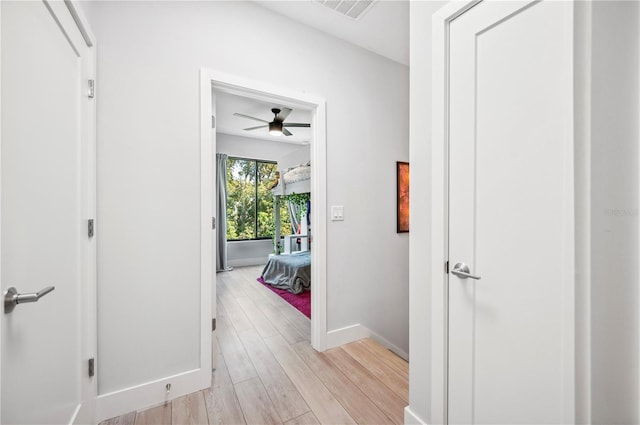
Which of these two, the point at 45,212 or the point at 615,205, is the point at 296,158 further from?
the point at 615,205

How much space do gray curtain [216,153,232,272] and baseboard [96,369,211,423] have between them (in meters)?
3.69

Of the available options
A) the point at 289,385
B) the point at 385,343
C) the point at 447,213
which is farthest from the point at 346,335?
the point at 447,213

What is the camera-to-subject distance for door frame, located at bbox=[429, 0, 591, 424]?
2.69 ft

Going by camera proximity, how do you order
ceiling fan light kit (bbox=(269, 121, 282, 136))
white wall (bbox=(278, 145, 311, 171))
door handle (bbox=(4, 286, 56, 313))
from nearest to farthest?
door handle (bbox=(4, 286, 56, 313)), ceiling fan light kit (bbox=(269, 121, 282, 136)), white wall (bbox=(278, 145, 311, 171))

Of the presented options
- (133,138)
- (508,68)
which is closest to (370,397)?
(508,68)

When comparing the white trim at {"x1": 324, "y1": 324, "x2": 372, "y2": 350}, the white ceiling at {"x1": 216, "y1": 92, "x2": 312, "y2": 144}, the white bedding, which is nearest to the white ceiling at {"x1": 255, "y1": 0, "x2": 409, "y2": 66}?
the white ceiling at {"x1": 216, "y1": 92, "x2": 312, "y2": 144}

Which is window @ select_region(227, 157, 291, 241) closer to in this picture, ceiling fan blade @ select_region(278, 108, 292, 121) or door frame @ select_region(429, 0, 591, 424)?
ceiling fan blade @ select_region(278, 108, 292, 121)

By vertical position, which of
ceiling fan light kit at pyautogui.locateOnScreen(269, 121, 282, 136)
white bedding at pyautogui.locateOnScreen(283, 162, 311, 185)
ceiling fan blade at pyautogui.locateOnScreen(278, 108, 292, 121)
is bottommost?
white bedding at pyautogui.locateOnScreen(283, 162, 311, 185)

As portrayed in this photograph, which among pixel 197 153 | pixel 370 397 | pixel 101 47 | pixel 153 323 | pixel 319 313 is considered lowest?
pixel 370 397

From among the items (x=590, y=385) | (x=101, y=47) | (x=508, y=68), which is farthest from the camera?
(x=101, y=47)

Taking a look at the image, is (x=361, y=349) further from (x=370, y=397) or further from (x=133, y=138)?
(x=133, y=138)

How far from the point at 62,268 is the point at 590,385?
1.95 m

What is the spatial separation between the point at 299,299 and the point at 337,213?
5.83 ft

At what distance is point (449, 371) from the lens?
120 cm
